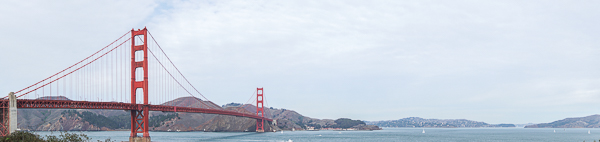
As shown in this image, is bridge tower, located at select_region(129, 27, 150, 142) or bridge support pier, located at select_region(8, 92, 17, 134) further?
bridge tower, located at select_region(129, 27, 150, 142)

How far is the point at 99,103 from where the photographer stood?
5941 cm

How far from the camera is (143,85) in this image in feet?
220

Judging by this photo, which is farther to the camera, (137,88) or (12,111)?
(137,88)

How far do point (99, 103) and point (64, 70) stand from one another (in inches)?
251

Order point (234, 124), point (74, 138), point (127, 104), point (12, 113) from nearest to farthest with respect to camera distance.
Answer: point (74, 138), point (12, 113), point (127, 104), point (234, 124)

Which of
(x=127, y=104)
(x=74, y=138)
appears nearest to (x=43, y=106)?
(x=127, y=104)

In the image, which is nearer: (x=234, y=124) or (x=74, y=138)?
(x=74, y=138)

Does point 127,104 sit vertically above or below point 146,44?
below

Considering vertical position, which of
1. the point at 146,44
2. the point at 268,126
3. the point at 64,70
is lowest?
the point at 268,126

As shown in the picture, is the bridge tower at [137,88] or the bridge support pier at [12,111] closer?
the bridge support pier at [12,111]

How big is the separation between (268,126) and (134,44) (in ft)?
388

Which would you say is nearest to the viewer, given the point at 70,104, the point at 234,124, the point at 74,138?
the point at 74,138

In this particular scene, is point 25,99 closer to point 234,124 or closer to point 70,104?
point 70,104

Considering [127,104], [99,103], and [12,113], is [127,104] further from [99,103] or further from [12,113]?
[12,113]
